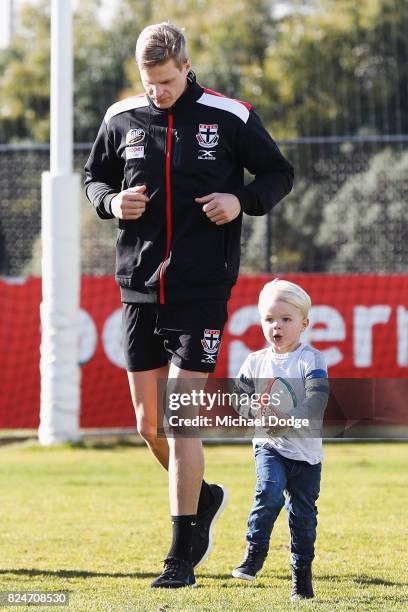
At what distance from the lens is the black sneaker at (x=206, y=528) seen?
16.3 feet

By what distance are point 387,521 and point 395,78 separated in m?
18.0

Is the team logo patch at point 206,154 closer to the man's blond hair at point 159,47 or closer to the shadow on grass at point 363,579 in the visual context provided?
the man's blond hair at point 159,47

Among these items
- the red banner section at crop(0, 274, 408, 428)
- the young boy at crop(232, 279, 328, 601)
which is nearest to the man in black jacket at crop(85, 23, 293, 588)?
the young boy at crop(232, 279, 328, 601)

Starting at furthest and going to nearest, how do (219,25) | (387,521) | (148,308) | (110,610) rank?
1. (219,25)
2. (387,521)
3. (148,308)
4. (110,610)

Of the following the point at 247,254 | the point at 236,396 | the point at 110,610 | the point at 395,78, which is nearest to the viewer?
the point at 110,610

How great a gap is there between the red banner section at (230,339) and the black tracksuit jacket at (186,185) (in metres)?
6.95

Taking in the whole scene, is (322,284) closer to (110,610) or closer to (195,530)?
(195,530)

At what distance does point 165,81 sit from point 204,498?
5.74ft

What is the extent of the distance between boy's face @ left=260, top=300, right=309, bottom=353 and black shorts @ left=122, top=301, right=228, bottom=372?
335 mm

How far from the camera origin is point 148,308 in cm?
477

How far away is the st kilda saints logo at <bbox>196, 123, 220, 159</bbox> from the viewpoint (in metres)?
4.70

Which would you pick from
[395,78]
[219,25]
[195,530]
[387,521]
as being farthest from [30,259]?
[219,25]

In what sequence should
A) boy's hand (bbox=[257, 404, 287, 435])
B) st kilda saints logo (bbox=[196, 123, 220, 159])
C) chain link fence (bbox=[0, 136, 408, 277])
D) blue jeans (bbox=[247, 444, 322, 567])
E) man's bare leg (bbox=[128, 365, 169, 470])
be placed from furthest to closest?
chain link fence (bbox=[0, 136, 408, 277]), man's bare leg (bbox=[128, 365, 169, 470]), st kilda saints logo (bbox=[196, 123, 220, 159]), blue jeans (bbox=[247, 444, 322, 567]), boy's hand (bbox=[257, 404, 287, 435])

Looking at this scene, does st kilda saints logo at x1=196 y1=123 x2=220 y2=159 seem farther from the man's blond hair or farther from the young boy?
the young boy
